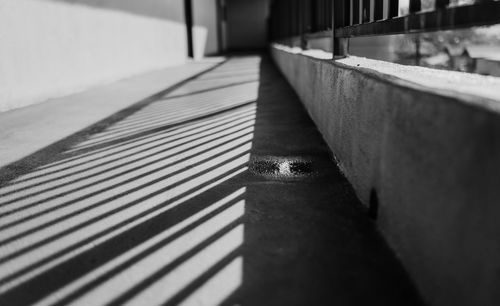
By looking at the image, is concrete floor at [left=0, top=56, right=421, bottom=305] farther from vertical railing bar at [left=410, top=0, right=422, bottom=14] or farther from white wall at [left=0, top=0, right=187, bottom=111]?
white wall at [left=0, top=0, right=187, bottom=111]

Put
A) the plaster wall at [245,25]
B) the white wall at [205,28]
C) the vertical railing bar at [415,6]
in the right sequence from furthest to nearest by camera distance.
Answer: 1. the plaster wall at [245,25]
2. the white wall at [205,28]
3. the vertical railing bar at [415,6]

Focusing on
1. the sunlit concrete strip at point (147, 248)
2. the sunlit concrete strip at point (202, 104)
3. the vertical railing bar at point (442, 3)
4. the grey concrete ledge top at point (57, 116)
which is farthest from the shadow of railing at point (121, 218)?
the vertical railing bar at point (442, 3)

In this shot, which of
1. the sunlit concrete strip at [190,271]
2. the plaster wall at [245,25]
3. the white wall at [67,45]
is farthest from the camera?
the plaster wall at [245,25]

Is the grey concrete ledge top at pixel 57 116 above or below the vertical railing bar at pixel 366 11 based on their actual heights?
below

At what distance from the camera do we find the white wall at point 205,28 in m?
22.0

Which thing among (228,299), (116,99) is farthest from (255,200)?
(116,99)

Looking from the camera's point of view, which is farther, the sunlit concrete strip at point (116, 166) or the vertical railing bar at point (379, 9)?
the vertical railing bar at point (379, 9)

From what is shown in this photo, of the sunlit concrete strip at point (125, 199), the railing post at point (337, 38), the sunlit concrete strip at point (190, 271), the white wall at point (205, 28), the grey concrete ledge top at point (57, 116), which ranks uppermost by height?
the white wall at point (205, 28)

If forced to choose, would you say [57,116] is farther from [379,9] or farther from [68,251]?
[379,9]

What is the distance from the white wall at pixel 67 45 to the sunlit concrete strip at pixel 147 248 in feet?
17.0

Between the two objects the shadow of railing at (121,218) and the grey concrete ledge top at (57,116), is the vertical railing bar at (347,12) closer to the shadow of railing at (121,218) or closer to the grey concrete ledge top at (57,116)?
the shadow of railing at (121,218)

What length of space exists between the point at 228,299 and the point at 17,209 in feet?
5.48

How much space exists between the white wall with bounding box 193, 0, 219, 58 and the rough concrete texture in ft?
65.6

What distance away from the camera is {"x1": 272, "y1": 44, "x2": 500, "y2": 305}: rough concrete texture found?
1.26 metres
